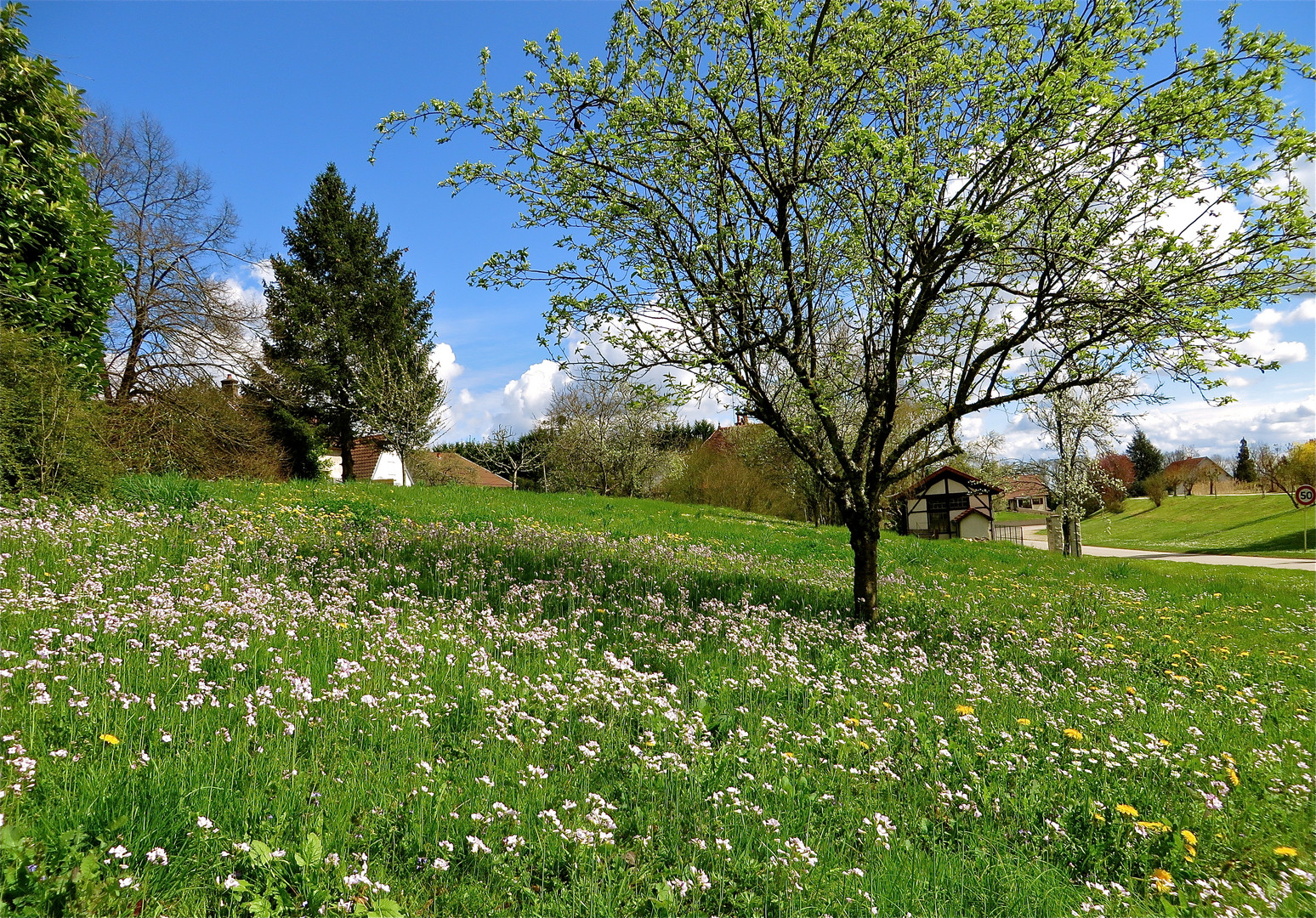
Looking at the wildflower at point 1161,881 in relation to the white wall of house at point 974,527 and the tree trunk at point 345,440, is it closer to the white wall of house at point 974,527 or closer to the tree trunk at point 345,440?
the tree trunk at point 345,440

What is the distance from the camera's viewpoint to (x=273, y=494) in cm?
1356

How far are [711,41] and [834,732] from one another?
755 centimetres

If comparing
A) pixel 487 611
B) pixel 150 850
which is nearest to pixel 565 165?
pixel 487 611

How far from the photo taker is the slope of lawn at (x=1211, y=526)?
41.2 meters

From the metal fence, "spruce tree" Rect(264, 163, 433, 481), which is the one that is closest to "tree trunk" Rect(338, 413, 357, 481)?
"spruce tree" Rect(264, 163, 433, 481)

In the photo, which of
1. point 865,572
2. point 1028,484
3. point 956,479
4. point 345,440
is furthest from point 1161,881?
point 1028,484

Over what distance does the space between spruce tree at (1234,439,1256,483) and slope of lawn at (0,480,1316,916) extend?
81.2m

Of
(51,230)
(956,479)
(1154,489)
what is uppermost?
(51,230)

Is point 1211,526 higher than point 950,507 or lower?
lower

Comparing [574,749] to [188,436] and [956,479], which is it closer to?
[188,436]

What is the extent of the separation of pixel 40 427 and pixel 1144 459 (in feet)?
325

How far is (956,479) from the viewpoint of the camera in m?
40.8

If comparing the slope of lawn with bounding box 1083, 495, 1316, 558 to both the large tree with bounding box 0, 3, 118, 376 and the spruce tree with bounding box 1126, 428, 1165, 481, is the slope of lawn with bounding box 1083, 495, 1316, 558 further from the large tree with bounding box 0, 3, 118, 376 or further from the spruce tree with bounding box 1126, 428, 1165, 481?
the large tree with bounding box 0, 3, 118, 376

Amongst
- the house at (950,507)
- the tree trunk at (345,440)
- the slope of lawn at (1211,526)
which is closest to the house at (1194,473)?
the slope of lawn at (1211,526)
